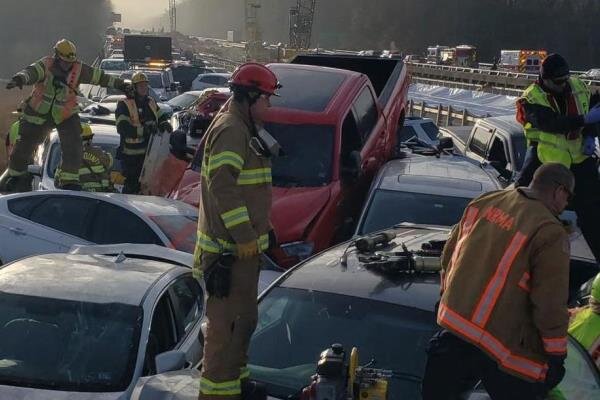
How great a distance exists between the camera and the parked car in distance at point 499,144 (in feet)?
39.3

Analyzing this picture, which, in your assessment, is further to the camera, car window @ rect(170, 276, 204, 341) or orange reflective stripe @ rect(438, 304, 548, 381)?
car window @ rect(170, 276, 204, 341)

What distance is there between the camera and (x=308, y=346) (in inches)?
180

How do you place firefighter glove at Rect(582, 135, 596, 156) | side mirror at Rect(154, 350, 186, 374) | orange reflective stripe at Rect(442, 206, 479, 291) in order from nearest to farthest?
1. orange reflective stripe at Rect(442, 206, 479, 291)
2. side mirror at Rect(154, 350, 186, 374)
3. firefighter glove at Rect(582, 135, 596, 156)

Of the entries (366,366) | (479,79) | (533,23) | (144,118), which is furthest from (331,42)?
(366,366)

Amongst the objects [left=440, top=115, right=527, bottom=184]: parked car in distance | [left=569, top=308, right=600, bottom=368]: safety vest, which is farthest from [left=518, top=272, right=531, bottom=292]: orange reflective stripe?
[left=440, top=115, right=527, bottom=184]: parked car in distance

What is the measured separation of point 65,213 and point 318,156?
99.9 inches

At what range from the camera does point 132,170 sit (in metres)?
11.5

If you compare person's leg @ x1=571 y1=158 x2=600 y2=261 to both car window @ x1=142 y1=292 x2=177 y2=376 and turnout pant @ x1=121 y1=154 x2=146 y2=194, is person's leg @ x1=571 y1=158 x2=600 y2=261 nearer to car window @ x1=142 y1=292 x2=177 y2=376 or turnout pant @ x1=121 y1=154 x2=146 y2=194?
car window @ x1=142 y1=292 x2=177 y2=376

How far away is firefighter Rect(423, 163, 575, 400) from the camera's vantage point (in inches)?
144

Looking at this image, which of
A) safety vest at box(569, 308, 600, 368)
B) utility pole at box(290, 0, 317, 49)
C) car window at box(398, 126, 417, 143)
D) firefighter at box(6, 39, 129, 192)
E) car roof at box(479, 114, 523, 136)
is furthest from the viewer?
utility pole at box(290, 0, 317, 49)

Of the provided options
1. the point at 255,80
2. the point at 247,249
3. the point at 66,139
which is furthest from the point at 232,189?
the point at 66,139

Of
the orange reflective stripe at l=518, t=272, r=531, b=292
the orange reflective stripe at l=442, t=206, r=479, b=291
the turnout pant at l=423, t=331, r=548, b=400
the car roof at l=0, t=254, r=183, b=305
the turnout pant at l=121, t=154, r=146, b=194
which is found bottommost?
the turnout pant at l=121, t=154, r=146, b=194

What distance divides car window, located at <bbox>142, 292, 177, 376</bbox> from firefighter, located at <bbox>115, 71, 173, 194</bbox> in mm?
5916

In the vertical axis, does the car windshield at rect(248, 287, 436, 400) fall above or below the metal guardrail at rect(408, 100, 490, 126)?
above
